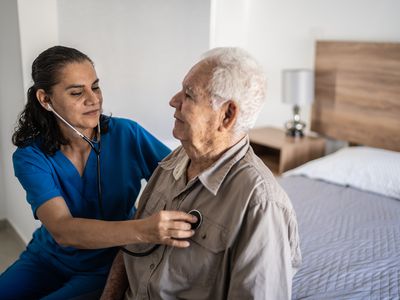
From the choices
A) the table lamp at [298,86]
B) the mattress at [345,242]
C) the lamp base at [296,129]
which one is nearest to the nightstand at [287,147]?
the lamp base at [296,129]

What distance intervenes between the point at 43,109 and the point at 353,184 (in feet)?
5.42

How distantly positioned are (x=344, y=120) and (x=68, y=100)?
2.06 m

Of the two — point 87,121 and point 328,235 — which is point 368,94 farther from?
point 87,121

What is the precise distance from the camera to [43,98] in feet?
4.00

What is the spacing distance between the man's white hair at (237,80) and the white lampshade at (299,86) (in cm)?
178

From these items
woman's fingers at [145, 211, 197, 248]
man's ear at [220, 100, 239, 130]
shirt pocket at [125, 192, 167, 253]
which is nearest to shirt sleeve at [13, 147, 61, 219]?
shirt pocket at [125, 192, 167, 253]

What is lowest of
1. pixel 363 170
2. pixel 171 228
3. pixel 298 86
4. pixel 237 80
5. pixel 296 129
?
pixel 363 170

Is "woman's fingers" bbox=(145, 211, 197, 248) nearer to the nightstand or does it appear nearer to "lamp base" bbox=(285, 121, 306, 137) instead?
the nightstand

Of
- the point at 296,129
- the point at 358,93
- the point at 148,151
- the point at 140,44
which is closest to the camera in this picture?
the point at 148,151

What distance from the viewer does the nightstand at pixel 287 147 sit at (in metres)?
2.64

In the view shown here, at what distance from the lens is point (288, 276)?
906 mm

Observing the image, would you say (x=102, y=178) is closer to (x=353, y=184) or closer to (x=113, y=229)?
(x=113, y=229)

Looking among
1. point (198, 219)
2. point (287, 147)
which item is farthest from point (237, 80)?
point (287, 147)

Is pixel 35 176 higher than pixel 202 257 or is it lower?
higher
